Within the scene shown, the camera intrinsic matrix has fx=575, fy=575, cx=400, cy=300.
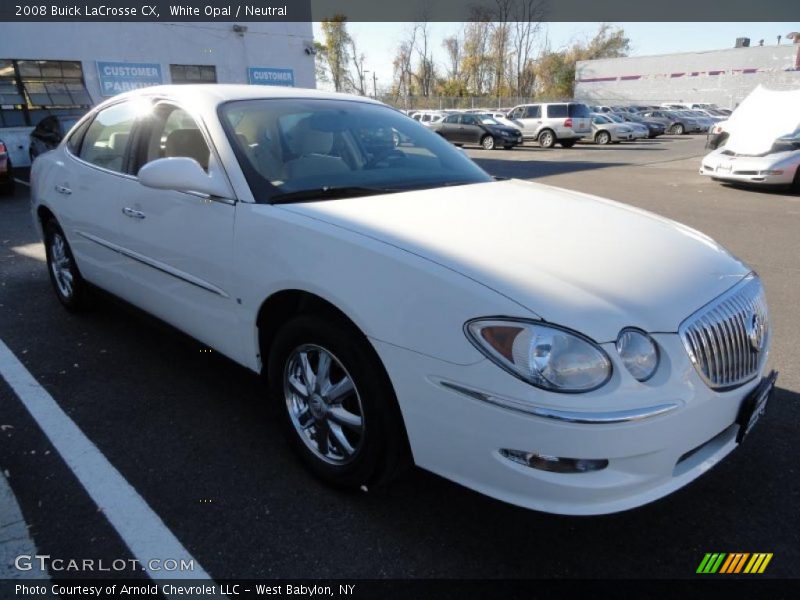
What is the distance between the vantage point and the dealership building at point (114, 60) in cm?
1639

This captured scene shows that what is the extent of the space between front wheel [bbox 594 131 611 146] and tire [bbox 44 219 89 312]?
27.6 m

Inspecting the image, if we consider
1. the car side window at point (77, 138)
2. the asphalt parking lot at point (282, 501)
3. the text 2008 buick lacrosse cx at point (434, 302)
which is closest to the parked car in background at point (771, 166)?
the asphalt parking lot at point (282, 501)

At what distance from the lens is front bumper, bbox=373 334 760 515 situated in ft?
A: 5.72

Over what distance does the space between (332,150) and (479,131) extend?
2313 centimetres

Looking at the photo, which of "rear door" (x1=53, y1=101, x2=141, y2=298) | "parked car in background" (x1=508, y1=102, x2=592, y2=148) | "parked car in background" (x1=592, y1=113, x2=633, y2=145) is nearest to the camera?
"rear door" (x1=53, y1=101, x2=141, y2=298)

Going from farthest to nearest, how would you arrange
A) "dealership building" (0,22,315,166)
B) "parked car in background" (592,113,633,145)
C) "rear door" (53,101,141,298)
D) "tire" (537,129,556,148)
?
"parked car in background" (592,113,633,145), "tire" (537,129,556,148), "dealership building" (0,22,315,166), "rear door" (53,101,141,298)

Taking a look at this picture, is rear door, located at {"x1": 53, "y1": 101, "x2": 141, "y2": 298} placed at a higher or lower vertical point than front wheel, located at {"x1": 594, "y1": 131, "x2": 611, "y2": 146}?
higher

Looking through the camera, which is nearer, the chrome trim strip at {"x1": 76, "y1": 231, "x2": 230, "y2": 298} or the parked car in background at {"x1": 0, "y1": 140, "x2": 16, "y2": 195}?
the chrome trim strip at {"x1": 76, "y1": 231, "x2": 230, "y2": 298}

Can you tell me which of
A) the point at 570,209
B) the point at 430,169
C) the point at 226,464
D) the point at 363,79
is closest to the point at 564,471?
the point at 570,209

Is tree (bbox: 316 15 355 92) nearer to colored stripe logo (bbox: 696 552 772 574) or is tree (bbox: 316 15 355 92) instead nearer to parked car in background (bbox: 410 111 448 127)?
parked car in background (bbox: 410 111 448 127)

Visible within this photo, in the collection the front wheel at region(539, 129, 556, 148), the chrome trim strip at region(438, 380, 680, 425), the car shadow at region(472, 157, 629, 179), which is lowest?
the car shadow at region(472, 157, 629, 179)

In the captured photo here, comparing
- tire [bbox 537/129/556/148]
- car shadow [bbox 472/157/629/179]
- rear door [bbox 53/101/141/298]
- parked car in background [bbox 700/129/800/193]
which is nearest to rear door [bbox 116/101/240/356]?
rear door [bbox 53/101/141/298]

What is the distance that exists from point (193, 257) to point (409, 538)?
65.2 inches

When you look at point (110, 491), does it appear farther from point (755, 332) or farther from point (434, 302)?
point (755, 332)
